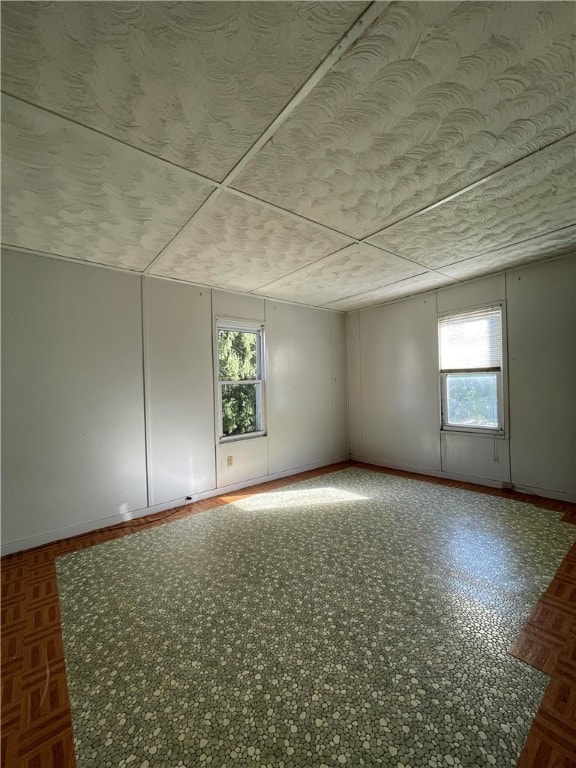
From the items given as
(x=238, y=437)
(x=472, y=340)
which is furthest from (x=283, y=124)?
(x=472, y=340)

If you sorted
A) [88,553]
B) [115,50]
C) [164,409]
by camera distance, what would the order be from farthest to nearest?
1. [164,409]
2. [88,553]
3. [115,50]

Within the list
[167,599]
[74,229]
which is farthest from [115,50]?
[167,599]

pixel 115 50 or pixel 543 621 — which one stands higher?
pixel 115 50

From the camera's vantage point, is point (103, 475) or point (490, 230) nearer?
point (490, 230)

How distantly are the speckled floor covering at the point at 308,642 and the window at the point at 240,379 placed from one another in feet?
5.31

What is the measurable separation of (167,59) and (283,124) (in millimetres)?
566

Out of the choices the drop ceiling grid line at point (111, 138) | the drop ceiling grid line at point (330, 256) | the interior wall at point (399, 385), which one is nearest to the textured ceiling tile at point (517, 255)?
the drop ceiling grid line at point (330, 256)

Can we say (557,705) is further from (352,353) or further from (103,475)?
(352,353)

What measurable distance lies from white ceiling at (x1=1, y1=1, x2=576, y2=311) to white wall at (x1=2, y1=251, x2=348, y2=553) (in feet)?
1.89

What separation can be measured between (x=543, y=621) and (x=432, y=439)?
2955 mm

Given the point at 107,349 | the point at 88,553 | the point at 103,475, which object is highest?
the point at 107,349

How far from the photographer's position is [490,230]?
281 cm

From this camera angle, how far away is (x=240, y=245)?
113 inches

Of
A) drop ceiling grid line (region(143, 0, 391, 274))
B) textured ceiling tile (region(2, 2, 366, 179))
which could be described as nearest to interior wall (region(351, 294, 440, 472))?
drop ceiling grid line (region(143, 0, 391, 274))
